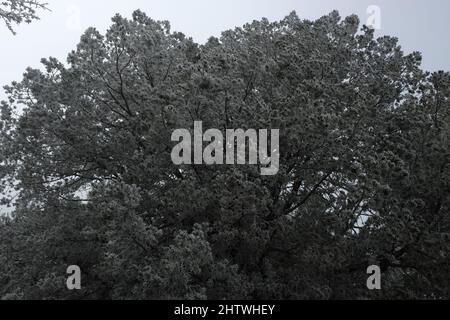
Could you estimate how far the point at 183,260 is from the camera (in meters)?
7.48

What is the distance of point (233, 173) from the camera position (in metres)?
8.00

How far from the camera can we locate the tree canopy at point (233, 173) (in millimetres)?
8149

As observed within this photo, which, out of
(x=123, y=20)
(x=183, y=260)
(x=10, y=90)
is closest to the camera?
(x=183, y=260)

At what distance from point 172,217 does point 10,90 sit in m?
4.95

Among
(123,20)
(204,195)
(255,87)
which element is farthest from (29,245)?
(255,87)

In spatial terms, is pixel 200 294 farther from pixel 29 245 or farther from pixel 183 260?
pixel 29 245

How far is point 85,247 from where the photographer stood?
10.3m

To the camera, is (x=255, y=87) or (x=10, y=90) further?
(x=10, y=90)

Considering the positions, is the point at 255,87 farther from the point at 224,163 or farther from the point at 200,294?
the point at 200,294

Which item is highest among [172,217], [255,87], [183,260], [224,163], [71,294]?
[255,87]

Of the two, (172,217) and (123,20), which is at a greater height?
(123,20)

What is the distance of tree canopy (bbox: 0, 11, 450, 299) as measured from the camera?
815 cm
